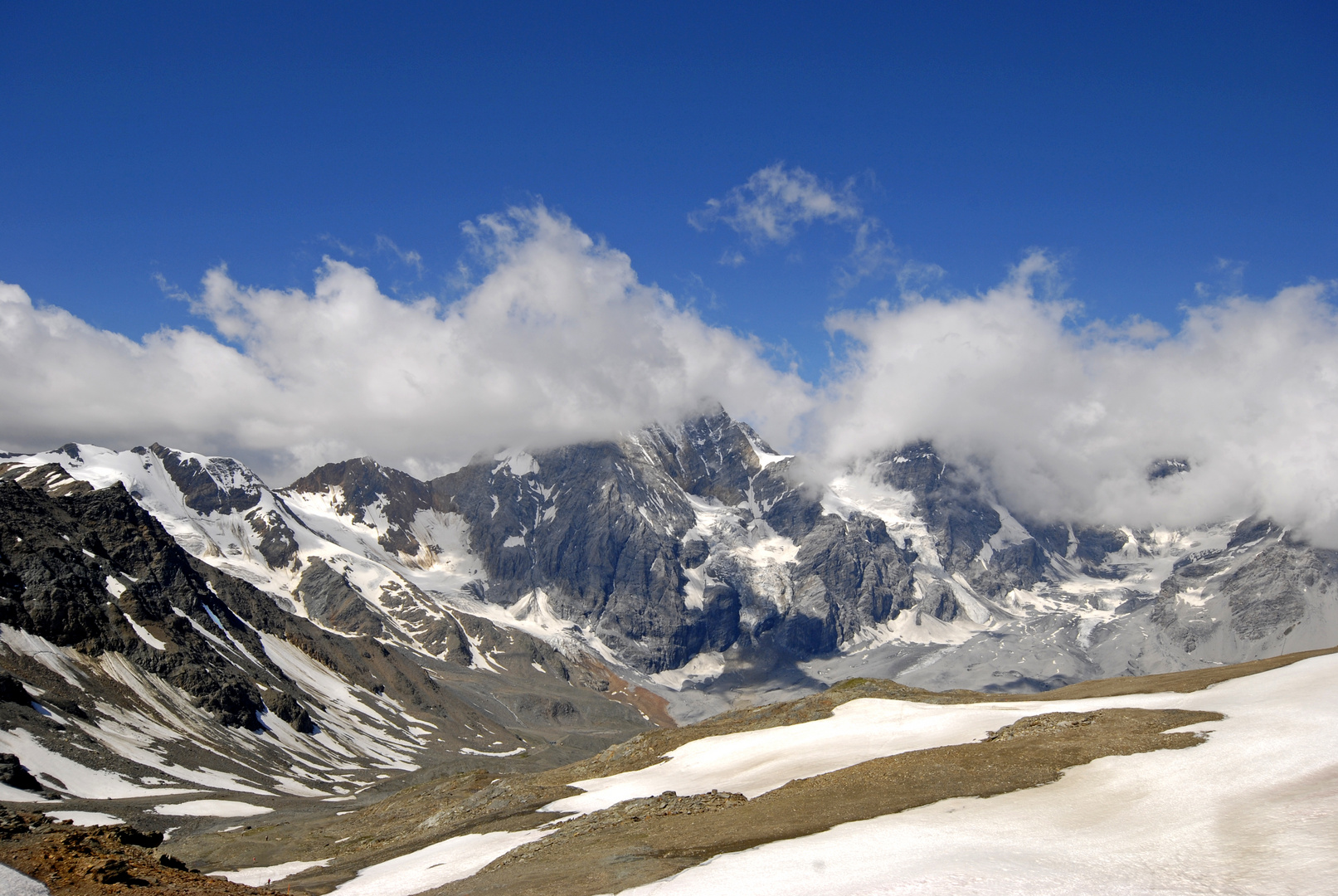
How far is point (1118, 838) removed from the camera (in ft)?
84.1

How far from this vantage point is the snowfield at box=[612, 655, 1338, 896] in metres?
21.5

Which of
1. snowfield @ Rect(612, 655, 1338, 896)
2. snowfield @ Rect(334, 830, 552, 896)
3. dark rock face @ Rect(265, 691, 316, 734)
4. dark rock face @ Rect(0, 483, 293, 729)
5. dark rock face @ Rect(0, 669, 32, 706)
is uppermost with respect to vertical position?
dark rock face @ Rect(0, 483, 293, 729)

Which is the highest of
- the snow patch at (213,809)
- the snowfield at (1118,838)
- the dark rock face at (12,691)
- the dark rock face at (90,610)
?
the dark rock face at (90,610)

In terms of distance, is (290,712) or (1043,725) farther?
(290,712)

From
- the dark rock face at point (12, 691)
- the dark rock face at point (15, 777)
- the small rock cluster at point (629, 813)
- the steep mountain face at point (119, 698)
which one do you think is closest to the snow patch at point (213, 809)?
the dark rock face at point (15, 777)

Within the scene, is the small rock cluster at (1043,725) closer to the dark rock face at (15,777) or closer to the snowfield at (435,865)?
the snowfield at (435,865)

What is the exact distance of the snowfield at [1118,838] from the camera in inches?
845

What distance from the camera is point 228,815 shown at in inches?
3573

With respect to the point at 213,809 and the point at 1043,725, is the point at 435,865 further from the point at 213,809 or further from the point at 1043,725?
the point at 213,809

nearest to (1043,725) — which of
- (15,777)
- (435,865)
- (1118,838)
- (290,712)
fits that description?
(1118,838)

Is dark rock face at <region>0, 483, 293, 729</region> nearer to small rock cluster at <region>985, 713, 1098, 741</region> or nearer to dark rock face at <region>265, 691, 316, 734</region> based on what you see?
dark rock face at <region>265, 691, 316, 734</region>

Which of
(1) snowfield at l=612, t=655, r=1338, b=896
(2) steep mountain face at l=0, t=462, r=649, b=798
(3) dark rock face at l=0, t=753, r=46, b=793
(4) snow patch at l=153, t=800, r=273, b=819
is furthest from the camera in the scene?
(2) steep mountain face at l=0, t=462, r=649, b=798

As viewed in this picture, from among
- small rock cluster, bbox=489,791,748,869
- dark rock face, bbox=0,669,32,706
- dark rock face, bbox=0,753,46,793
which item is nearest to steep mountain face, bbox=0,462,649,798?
dark rock face, bbox=0,669,32,706

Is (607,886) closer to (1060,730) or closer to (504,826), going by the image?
(504,826)
